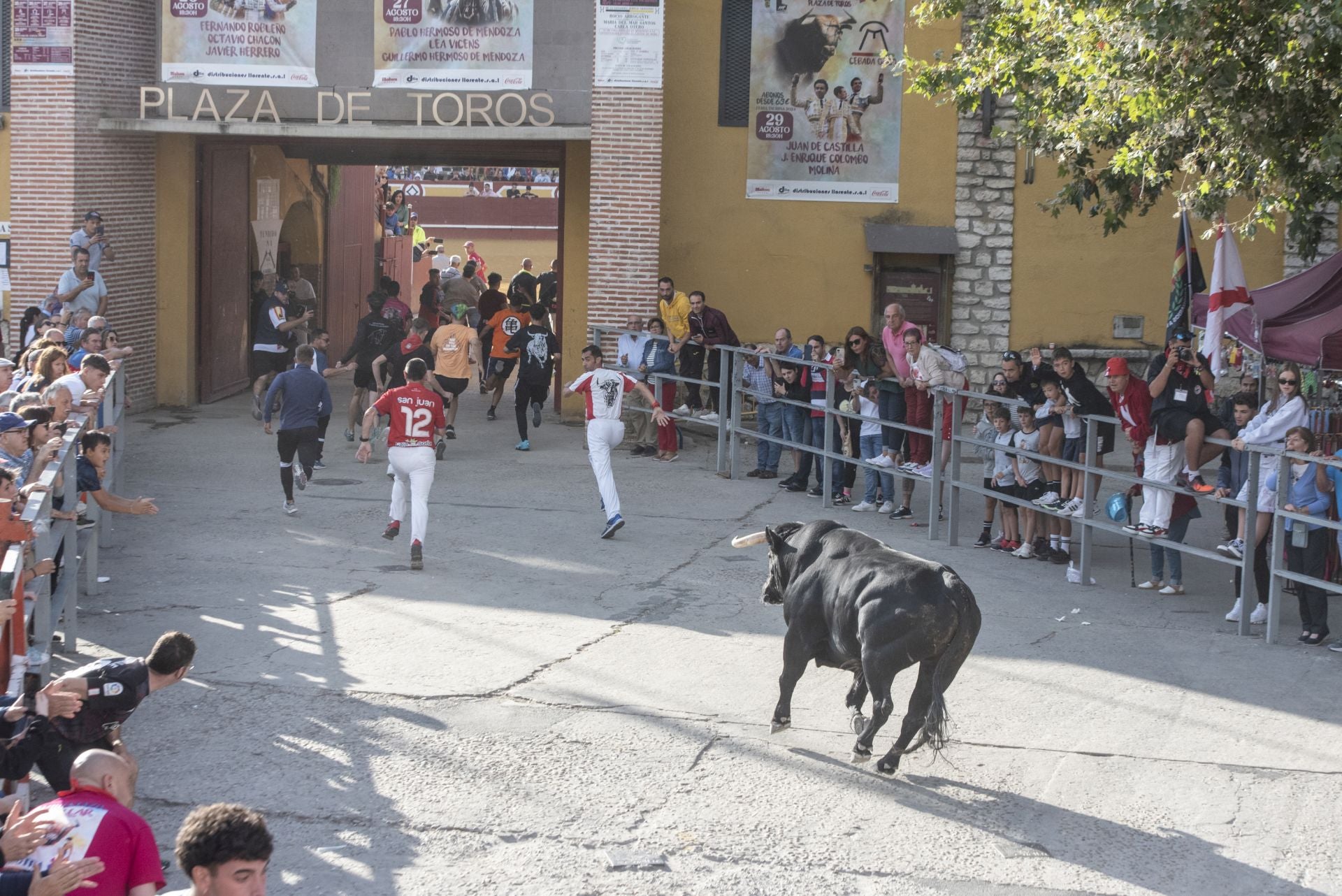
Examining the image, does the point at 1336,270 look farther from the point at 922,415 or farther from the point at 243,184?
the point at 243,184

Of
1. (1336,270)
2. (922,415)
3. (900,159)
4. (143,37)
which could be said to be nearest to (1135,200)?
(1336,270)

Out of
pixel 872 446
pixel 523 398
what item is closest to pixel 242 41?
pixel 523 398

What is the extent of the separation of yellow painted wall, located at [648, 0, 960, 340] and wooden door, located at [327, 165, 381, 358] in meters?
10.2

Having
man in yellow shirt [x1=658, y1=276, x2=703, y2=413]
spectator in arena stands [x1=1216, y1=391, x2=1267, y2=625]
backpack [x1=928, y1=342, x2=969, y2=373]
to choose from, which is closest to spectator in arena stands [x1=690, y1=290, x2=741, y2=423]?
man in yellow shirt [x1=658, y1=276, x2=703, y2=413]

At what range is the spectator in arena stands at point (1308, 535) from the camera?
10.1 metres

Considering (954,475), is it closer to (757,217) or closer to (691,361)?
(691,361)

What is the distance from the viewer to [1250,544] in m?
10.4

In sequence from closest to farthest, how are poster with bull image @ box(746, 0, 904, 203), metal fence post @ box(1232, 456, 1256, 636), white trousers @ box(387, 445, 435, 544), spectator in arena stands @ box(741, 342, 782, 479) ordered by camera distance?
metal fence post @ box(1232, 456, 1256, 636) → white trousers @ box(387, 445, 435, 544) → spectator in arena stands @ box(741, 342, 782, 479) → poster with bull image @ box(746, 0, 904, 203)

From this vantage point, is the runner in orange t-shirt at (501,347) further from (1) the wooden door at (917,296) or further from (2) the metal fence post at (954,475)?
(2) the metal fence post at (954,475)

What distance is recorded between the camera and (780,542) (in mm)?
8219

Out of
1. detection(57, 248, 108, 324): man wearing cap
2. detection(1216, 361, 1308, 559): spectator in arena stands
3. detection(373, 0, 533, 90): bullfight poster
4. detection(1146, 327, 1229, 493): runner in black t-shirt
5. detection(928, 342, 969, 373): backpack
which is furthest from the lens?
detection(373, 0, 533, 90): bullfight poster

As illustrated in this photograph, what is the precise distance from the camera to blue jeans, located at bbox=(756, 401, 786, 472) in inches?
627

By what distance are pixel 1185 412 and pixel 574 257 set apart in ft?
36.8

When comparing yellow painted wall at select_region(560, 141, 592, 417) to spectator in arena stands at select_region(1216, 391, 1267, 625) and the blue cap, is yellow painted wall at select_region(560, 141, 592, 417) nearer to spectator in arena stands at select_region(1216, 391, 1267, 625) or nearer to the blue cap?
spectator in arena stands at select_region(1216, 391, 1267, 625)
